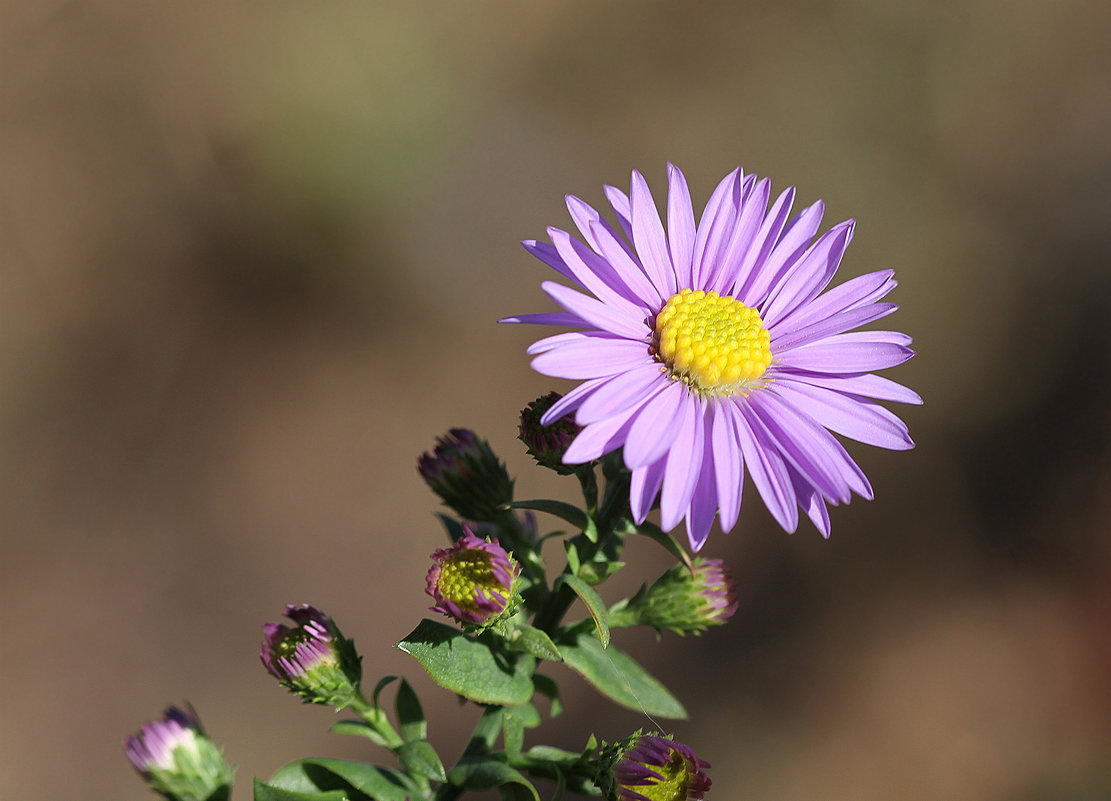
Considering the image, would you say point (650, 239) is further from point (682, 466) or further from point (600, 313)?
point (682, 466)

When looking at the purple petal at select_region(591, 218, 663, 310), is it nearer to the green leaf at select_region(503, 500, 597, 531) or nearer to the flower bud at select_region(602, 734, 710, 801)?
the green leaf at select_region(503, 500, 597, 531)

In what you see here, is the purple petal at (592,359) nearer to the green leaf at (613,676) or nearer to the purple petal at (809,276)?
the purple petal at (809,276)

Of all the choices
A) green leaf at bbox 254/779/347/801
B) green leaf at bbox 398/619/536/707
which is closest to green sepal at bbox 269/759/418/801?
green leaf at bbox 254/779/347/801

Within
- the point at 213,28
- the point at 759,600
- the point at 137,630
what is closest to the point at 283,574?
the point at 137,630

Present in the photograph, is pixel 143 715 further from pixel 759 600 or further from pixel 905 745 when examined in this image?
pixel 905 745

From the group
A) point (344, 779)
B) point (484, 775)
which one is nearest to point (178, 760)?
point (344, 779)

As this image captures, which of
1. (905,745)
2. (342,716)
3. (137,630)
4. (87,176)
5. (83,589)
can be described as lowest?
(905,745)
